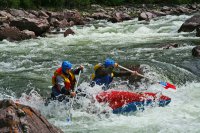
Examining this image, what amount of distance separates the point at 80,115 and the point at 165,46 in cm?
864

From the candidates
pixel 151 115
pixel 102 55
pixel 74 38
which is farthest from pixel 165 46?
pixel 151 115

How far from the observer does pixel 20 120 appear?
5.70 m

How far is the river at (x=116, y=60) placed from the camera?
8570 mm

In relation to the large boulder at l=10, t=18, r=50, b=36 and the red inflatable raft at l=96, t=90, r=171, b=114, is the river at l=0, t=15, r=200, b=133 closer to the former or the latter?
the red inflatable raft at l=96, t=90, r=171, b=114

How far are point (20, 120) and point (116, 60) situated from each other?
29.6 feet

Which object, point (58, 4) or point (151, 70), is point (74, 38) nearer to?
point (151, 70)

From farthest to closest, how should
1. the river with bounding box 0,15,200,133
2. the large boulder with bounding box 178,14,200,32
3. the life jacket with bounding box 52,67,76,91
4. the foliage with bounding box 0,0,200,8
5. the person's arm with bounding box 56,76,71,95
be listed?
1. the foliage with bounding box 0,0,200,8
2. the large boulder with bounding box 178,14,200,32
3. the life jacket with bounding box 52,67,76,91
4. the person's arm with bounding box 56,76,71,95
5. the river with bounding box 0,15,200,133

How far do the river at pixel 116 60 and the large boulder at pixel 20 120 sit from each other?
2.22 m

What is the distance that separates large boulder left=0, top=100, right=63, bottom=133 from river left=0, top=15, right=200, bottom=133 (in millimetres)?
2219

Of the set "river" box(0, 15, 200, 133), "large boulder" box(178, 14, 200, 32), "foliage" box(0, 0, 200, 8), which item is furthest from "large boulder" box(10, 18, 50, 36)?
"foliage" box(0, 0, 200, 8)

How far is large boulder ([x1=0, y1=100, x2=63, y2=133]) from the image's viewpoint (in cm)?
557

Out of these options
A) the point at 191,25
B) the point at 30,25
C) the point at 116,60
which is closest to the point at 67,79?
the point at 116,60

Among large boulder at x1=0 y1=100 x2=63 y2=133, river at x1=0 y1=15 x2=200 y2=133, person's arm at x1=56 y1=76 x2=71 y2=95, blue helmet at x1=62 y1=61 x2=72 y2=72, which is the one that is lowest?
river at x1=0 y1=15 x2=200 y2=133

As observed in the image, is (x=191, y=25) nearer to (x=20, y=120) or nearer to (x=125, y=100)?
(x=125, y=100)
